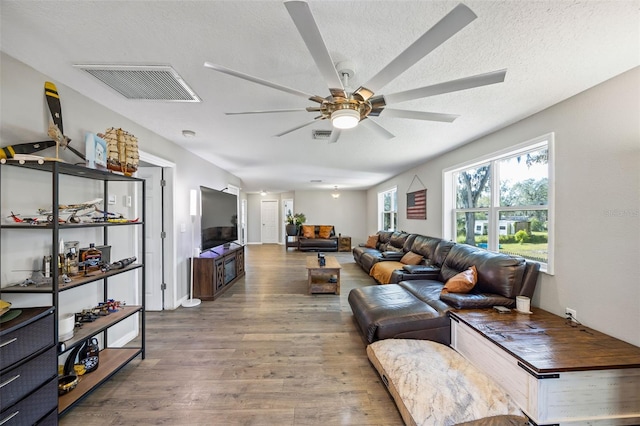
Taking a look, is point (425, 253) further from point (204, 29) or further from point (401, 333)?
point (204, 29)

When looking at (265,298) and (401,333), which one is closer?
(401,333)

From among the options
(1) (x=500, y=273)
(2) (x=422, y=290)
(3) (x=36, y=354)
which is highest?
(1) (x=500, y=273)

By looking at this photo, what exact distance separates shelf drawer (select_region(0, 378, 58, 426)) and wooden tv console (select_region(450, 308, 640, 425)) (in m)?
2.89

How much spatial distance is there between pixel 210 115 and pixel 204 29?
4.01 feet

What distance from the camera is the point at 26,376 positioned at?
130 centimetres

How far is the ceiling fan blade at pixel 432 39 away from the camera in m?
0.86

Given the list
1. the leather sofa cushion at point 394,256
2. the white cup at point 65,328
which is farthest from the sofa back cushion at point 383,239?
the white cup at point 65,328

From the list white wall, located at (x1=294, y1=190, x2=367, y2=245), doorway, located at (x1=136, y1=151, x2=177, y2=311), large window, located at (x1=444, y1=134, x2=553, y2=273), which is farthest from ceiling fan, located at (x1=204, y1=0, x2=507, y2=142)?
white wall, located at (x1=294, y1=190, x2=367, y2=245)

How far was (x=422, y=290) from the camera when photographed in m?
3.05

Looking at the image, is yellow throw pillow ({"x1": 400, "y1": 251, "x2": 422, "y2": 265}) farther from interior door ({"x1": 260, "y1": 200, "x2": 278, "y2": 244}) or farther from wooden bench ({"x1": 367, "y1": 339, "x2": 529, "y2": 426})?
interior door ({"x1": 260, "y1": 200, "x2": 278, "y2": 244})

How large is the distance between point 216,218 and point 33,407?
3.18m

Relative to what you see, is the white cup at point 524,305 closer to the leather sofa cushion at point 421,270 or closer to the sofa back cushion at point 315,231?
the leather sofa cushion at point 421,270

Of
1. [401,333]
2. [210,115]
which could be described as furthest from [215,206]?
[401,333]

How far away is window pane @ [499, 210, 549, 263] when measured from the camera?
8.27 ft
